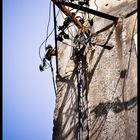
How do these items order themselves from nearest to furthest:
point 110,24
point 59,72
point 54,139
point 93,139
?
point 93,139, point 110,24, point 54,139, point 59,72

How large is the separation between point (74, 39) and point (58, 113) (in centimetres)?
218

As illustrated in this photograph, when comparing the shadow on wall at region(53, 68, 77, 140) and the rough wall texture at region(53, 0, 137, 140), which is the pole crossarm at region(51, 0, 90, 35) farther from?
the shadow on wall at region(53, 68, 77, 140)

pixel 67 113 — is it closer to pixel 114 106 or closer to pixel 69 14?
pixel 114 106

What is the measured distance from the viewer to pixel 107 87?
615 centimetres

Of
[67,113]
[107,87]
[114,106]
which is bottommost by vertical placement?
[67,113]

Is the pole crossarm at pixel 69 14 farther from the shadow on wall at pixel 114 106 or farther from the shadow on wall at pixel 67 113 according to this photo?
the shadow on wall at pixel 114 106

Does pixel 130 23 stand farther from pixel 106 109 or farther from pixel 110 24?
pixel 106 109

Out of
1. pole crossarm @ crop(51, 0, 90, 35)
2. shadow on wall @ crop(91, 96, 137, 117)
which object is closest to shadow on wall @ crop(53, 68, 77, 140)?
shadow on wall @ crop(91, 96, 137, 117)

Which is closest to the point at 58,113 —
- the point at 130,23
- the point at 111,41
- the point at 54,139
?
the point at 54,139

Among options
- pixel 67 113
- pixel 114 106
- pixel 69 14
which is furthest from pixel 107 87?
pixel 69 14

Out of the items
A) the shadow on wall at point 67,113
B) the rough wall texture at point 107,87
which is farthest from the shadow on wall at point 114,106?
the shadow on wall at point 67,113

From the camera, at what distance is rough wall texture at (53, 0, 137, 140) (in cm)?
549

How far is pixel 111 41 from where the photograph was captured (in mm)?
6508

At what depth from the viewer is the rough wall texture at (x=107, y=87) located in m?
5.49
